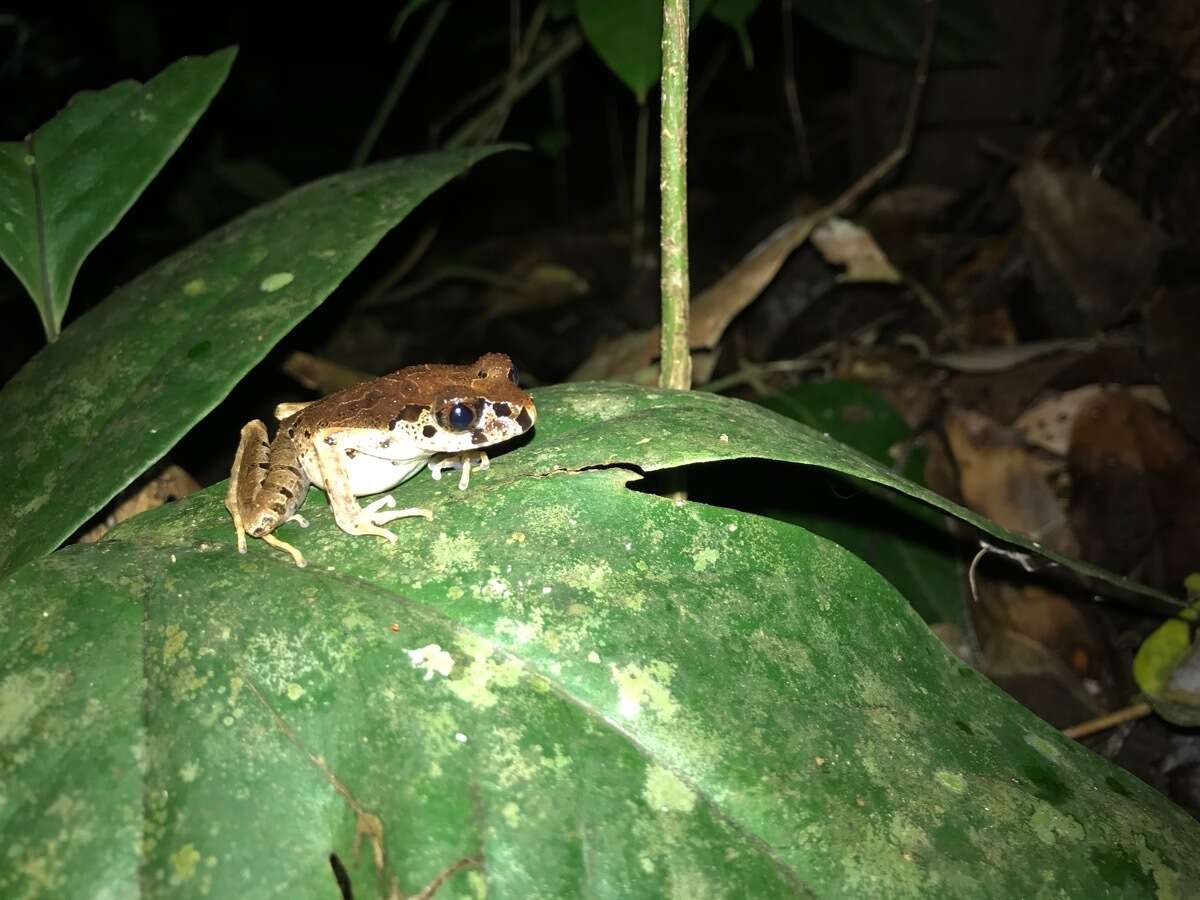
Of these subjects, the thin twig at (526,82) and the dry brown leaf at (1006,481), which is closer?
the dry brown leaf at (1006,481)

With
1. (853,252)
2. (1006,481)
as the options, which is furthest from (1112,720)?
(853,252)

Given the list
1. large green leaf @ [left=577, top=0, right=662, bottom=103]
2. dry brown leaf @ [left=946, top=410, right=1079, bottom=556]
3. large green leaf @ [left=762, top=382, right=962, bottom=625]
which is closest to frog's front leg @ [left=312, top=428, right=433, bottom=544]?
large green leaf @ [left=762, top=382, right=962, bottom=625]

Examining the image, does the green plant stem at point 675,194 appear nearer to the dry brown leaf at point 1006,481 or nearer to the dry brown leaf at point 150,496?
the dry brown leaf at point 150,496

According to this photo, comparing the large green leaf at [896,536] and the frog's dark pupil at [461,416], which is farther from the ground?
the frog's dark pupil at [461,416]

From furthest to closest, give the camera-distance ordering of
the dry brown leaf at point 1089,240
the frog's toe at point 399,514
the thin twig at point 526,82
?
the thin twig at point 526,82 → the dry brown leaf at point 1089,240 → the frog's toe at point 399,514

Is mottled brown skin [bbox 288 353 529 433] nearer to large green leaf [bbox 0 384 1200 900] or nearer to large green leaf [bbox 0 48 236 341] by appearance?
large green leaf [bbox 0 384 1200 900]

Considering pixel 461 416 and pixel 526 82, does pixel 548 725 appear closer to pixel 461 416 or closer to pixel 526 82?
pixel 461 416

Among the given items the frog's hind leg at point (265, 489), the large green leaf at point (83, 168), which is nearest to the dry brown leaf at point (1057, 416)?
the frog's hind leg at point (265, 489)
